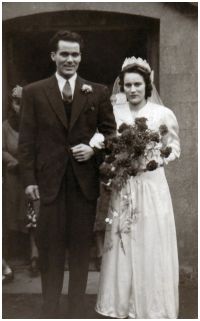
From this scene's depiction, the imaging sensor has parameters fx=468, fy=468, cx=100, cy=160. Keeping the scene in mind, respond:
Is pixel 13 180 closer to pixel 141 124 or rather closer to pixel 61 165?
→ pixel 61 165

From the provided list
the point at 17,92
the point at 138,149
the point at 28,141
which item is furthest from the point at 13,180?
the point at 138,149

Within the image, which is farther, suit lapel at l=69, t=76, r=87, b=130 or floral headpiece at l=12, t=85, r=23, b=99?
floral headpiece at l=12, t=85, r=23, b=99

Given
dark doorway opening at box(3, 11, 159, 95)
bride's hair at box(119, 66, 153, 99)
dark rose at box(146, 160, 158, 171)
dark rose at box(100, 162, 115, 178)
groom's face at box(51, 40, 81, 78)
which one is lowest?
dark rose at box(100, 162, 115, 178)

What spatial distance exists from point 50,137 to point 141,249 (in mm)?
1109

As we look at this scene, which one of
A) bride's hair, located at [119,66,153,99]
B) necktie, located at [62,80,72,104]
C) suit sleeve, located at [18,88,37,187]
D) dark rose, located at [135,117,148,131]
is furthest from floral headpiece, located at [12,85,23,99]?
dark rose, located at [135,117,148,131]

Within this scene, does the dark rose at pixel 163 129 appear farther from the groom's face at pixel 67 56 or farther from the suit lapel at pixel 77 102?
the groom's face at pixel 67 56

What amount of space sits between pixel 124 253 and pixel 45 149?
3.30 ft

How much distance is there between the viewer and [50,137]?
358cm

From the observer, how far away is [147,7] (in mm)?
4227

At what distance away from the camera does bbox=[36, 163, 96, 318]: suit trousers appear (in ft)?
11.7

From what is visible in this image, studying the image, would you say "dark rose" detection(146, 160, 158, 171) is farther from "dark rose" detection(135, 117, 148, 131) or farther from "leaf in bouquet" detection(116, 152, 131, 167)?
"dark rose" detection(135, 117, 148, 131)

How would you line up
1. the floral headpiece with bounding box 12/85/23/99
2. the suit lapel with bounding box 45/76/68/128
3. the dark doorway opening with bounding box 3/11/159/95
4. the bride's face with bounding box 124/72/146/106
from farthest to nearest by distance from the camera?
the dark doorway opening with bounding box 3/11/159/95
the floral headpiece with bounding box 12/85/23/99
the bride's face with bounding box 124/72/146/106
the suit lapel with bounding box 45/76/68/128

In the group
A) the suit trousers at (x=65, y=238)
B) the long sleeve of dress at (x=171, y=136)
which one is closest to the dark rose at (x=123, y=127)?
the long sleeve of dress at (x=171, y=136)

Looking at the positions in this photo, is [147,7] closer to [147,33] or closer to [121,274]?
[147,33]
